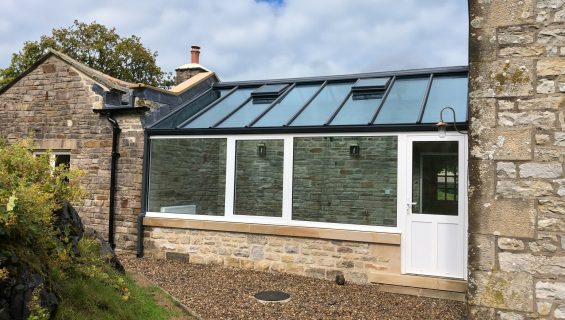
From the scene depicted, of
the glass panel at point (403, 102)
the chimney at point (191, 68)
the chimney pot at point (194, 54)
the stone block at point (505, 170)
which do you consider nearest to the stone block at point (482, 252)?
the stone block at point (505, 170)

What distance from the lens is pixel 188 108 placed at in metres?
9.52

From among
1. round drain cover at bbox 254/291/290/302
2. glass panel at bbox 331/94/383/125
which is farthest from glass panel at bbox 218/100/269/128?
round drain cover at bbox 254/291/290/302

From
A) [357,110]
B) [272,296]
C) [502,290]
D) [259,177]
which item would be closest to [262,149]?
[259,177]

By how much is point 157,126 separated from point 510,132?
6.57 meters

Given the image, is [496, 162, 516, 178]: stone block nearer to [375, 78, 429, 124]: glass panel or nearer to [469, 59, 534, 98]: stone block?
[469, 59, 534, 98]: stone block

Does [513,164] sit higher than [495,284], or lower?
higher

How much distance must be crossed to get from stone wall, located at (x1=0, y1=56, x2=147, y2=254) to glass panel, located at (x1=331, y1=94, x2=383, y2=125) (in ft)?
13.0

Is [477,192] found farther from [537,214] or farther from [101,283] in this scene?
[101,283]

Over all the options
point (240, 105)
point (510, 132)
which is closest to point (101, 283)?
point (510, 132)

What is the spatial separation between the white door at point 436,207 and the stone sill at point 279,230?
0.37 metres

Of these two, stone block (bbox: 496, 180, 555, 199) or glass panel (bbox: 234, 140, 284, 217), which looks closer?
stone block (bbox: 496, 180, 555, 199)

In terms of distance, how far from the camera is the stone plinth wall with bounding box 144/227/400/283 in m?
6.90

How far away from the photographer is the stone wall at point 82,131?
348 inches

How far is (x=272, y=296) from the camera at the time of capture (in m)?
6.15
